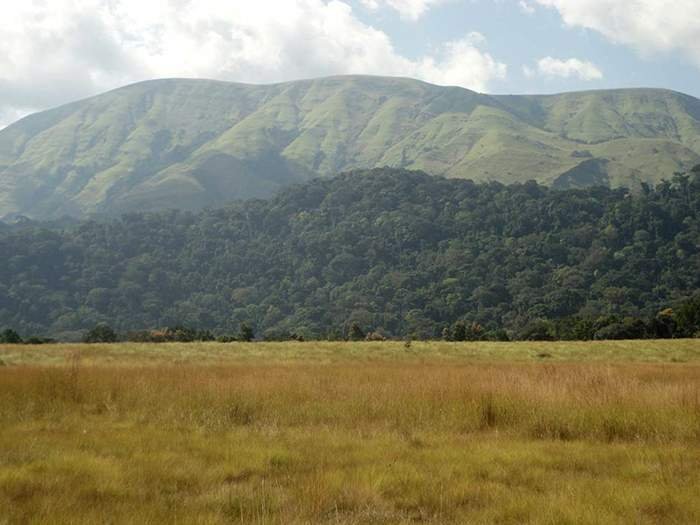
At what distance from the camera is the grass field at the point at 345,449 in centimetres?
653

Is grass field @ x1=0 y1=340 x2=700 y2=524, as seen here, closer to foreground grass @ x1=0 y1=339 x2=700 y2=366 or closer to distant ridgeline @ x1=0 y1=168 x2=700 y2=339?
foreground grass @ x1=0 y1=339 x2=700 y2=366

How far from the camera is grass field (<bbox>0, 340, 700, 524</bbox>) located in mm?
6527

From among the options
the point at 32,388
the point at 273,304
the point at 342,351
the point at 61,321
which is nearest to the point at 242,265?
the point at 273,304

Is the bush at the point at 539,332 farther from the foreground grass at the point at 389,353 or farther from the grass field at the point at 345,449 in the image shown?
the grass field at the point at 345,449

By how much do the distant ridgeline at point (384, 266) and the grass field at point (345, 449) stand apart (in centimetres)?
9278

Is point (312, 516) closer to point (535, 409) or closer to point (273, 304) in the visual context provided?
point (535, 409)

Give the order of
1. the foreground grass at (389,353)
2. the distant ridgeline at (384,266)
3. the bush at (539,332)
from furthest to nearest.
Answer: the distant ridgeline at (384,266) → the bush at (539,332) → the foreground grass at (389,353)

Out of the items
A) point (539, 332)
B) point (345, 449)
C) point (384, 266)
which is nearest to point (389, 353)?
point (345, 449)

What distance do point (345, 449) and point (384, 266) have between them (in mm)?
155851

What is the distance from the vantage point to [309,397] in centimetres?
1399

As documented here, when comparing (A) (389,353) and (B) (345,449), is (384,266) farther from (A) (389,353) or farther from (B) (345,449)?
(B) (345,449)

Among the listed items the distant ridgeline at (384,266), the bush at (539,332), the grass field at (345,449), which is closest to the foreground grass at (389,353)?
the grass field at (345,449)

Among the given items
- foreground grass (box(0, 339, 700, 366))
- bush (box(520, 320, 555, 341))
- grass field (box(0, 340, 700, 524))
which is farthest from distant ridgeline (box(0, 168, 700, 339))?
grass field (box(0, 340, 700, 524))

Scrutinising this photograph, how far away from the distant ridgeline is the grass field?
9278 cm
